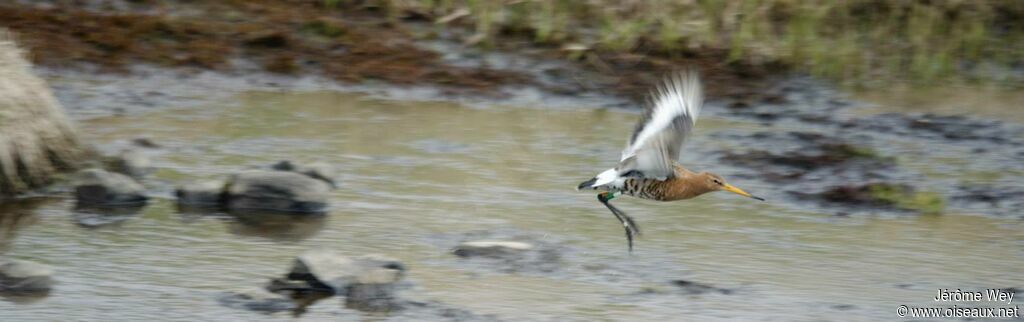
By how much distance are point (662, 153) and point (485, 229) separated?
120cm

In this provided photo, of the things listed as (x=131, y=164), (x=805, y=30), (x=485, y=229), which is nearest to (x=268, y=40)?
(x=131, y=164)

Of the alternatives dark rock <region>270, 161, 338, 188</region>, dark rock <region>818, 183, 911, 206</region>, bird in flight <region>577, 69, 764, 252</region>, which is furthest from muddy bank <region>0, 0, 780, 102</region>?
bird in flight <region>577, 69, 764, 252</region>

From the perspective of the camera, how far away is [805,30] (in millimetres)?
12500

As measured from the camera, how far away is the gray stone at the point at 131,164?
798 cm

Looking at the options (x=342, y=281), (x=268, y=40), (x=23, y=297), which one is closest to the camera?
(x=23, y=297)

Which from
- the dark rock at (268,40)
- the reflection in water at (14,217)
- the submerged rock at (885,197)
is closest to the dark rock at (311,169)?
the reflection in water at (14,217)

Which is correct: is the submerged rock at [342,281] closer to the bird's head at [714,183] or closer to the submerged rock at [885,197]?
the bird's head at [714,183]

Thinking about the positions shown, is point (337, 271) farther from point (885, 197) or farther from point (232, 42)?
point (232, 42)

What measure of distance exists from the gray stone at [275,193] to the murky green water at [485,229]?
135mm

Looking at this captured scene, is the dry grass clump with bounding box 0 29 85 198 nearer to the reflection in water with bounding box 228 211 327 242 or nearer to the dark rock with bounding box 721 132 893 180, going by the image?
the reflection in water with bounding box 228 211 327 242

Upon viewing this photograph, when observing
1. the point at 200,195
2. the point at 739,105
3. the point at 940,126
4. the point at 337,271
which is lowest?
the point at 337,271

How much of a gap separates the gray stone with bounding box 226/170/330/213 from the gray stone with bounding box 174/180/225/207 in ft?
0.20

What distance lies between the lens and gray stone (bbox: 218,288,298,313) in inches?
232

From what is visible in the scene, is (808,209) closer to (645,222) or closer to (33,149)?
(645,222)
